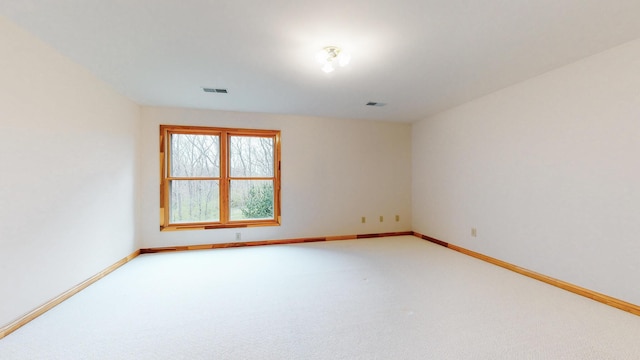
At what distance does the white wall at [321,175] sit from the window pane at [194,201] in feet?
0.76

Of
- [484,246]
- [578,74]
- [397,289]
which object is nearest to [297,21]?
[397,289]

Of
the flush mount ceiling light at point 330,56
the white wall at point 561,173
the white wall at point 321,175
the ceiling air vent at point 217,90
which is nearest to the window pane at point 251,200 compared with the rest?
the white wall at point 321,175

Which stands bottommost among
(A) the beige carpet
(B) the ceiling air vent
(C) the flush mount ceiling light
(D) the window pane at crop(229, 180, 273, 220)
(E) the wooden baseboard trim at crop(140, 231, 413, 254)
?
(A) the beige carpet

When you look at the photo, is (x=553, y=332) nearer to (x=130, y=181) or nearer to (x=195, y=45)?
(x=195, y=45)

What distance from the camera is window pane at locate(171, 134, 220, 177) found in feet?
13.7

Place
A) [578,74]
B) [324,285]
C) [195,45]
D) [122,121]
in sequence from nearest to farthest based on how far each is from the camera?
[195,45]
[578,74]
[324,285]
[122,121]

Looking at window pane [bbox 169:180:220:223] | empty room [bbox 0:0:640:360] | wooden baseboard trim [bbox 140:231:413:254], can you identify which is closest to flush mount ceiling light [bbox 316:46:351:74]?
empty room [bbox 0:0:640:360]

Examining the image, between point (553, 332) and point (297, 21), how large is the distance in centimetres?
290

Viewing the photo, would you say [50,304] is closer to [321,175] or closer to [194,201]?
[194,201]

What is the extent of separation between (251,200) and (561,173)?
4131mm

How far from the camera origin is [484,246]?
11.6 feet

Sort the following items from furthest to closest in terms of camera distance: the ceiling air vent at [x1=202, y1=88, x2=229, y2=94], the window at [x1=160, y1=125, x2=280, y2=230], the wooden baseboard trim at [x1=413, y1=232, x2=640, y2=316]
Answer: the window at [x1=160, y1=125, x2=280, y2=230] < the ceiling air vent at [x1=202, y1=88, x2=229, y2=94] < the wooden baseboard trim at [x1=413, y1=232, x2=640, y2=316]

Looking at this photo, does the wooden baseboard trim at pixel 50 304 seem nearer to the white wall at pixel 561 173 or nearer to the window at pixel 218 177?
the window at pixel 218 177

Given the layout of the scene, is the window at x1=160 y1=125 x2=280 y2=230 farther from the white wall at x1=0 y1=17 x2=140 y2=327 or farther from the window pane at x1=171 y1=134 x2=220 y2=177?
the white wall at x1=0 y1=17 x2=140 y2=327
